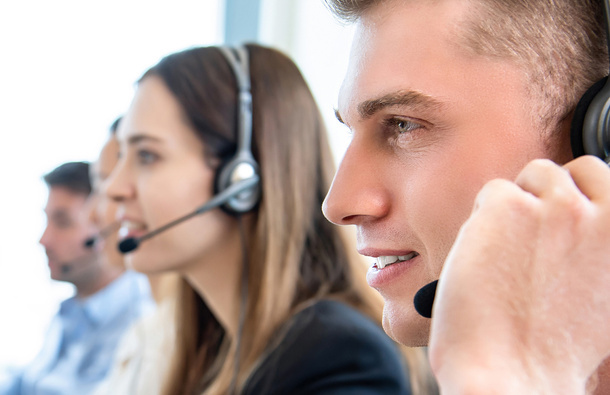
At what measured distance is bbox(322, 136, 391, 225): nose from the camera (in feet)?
2.35

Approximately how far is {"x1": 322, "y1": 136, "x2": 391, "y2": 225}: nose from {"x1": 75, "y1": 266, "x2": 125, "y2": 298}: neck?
222 centimetres

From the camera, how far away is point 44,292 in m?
2.51

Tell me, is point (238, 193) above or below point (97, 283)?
above

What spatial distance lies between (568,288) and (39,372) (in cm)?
242

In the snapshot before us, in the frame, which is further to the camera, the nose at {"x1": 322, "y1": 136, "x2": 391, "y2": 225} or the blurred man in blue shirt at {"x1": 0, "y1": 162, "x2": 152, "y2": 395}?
the blurred man in blue shirt at {"x1": 0, "y1": 162, "x2": 152, "y2": 395}

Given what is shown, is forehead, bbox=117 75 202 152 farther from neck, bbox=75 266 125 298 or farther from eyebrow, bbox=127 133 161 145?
neck, bbox=75 266 125 298

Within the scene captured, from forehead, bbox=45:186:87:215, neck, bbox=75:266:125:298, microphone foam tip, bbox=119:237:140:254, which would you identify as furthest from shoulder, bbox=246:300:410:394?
forehead, bbox=45:186:87:215

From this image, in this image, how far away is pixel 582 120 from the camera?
65cm

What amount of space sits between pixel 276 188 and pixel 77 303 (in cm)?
164

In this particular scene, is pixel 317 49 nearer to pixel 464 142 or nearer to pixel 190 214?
pixel 190 214

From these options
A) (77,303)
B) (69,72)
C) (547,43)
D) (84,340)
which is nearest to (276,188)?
(547,43)

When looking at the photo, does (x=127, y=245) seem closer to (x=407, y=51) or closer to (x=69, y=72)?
(x=407, y=51)

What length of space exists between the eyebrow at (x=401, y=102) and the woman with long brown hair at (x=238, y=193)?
0.68 metres

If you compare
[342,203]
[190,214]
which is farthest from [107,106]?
[342,203]
